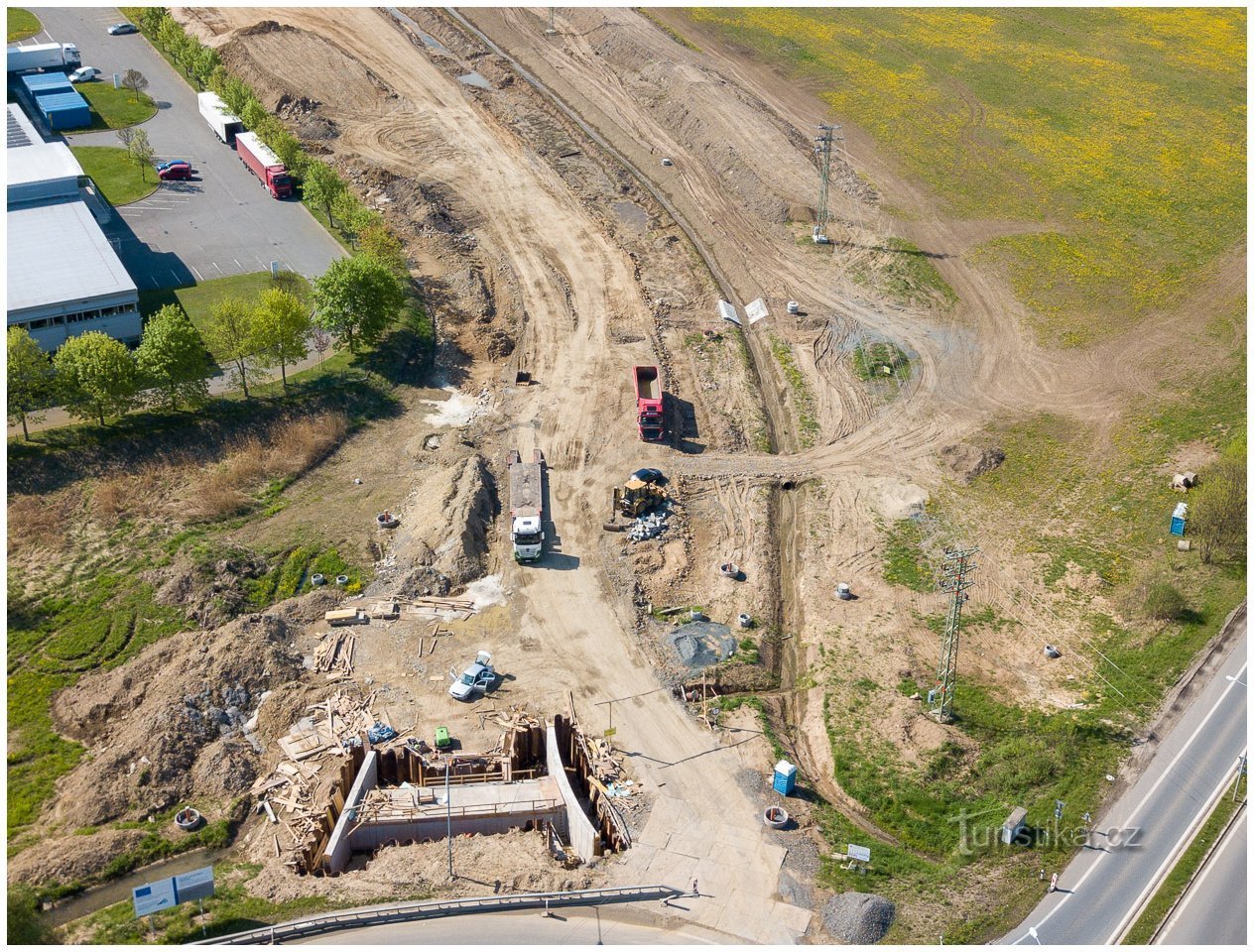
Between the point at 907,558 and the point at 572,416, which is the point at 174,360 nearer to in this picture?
the point at 572,416

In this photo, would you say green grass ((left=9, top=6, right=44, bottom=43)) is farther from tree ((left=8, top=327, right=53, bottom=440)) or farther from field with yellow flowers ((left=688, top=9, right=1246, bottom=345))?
tree ((left=8, top=327, right=53, bottom=440))

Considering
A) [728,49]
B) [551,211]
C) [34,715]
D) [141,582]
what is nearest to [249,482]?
[141,582]

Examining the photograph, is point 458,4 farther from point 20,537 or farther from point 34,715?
point 34,715

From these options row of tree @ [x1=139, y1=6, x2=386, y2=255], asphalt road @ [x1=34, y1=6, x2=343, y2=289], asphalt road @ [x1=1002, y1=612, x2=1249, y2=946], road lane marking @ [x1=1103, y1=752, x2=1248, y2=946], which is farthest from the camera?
row of tree @ [x1=139, y1=6, x2=386, y2=255]

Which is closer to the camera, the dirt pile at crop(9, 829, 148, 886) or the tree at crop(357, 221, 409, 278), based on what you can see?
the dirt pile at crop(9, 829, 148, 886)

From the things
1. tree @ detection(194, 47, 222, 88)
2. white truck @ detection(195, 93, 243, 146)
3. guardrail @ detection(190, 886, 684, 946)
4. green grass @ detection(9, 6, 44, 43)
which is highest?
green grass @ detection(9, 6, 44, 43)

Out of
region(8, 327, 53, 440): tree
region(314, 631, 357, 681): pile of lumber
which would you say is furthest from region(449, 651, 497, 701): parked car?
region(8, 327, 53, 440): tree

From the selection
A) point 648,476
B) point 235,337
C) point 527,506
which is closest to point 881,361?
point 648,476
